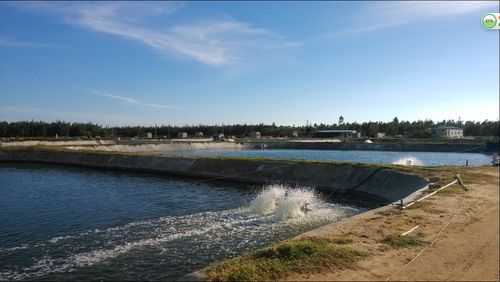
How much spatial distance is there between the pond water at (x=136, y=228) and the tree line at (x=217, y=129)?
4585 inches

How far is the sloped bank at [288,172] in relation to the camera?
3006 cm

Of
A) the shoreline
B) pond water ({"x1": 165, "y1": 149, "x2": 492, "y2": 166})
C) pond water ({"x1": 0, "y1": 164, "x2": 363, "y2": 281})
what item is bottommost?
pond water ({"x1": 0, "y1": 164, "x2": 363, "y2": 281})

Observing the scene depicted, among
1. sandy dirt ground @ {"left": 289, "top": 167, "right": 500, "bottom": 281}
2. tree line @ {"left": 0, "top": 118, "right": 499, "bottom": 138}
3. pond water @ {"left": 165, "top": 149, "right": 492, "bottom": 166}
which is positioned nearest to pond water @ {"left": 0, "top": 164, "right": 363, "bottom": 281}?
sandy dirt ground @ {"left": 289, "top": 167, "right": 500, "bottom": 281}

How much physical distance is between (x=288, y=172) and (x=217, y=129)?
149 m

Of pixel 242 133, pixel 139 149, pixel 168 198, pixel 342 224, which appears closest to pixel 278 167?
pixel 168 198

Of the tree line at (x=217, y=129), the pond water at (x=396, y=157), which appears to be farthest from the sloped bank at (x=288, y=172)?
the tree line at (x=217, y=129)

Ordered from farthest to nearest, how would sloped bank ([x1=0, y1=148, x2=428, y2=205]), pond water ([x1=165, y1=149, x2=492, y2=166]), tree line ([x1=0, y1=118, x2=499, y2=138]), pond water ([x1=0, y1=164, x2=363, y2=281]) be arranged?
1. tree line ([x1=0, y1=118, x2=499, y2=138])
2. pond water ([x1=165, y1=149, x2=492, y2=166])
3. sloped bank ([x1=0, y1=148, x2=428, y2=205])
4. pond water ([x1=0, y1=164, x2=363, y2=281])

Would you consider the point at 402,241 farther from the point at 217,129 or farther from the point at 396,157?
Answer: the point at 217,129

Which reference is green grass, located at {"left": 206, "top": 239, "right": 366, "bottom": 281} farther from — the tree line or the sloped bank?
the tree line

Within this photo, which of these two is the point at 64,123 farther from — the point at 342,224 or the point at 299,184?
the point at 342,224

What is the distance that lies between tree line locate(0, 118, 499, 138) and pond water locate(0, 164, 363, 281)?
382 ft

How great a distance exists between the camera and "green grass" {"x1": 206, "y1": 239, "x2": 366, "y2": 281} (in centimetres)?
938

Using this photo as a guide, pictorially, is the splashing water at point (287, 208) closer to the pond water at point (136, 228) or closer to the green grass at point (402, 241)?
the pond water at point (136, 228)

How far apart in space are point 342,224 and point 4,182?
35.8 metres
